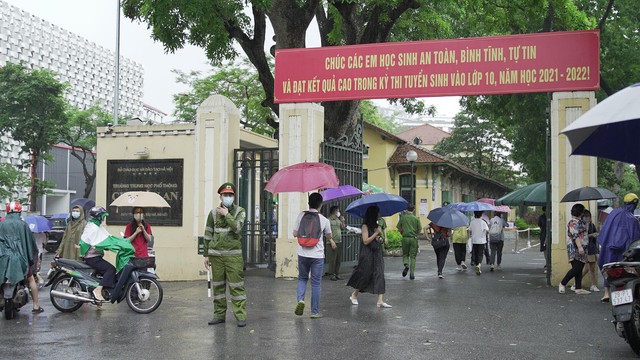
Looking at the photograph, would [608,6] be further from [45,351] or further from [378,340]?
[45,351]

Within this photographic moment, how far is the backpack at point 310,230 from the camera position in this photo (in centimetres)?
966

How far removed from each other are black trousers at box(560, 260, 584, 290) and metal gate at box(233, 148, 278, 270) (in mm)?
6555

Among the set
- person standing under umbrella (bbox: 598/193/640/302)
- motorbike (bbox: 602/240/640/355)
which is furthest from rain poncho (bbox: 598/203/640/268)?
motorbike (bbox: 602/240/640/355)

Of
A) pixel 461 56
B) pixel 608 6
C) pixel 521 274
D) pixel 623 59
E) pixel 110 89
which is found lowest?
pixel 521 274

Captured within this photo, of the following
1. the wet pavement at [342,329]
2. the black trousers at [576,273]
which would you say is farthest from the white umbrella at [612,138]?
the black trousers at [576,273]

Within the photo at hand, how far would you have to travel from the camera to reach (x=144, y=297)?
1040cm

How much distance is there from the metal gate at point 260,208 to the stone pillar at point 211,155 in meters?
0.38

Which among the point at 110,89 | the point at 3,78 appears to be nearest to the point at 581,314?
the point at 3,78

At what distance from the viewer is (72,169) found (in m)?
64.4

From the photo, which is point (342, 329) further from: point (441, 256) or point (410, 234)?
point (441, 256)

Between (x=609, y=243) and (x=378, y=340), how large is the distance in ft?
11.9

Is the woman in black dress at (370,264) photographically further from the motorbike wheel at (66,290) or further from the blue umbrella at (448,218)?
the blue umbrella at (448,218)

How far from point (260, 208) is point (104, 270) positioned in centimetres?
642

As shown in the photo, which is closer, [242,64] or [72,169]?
[242,64]
